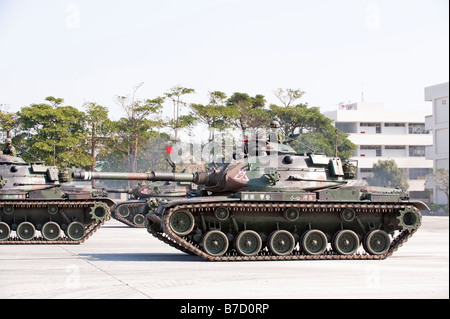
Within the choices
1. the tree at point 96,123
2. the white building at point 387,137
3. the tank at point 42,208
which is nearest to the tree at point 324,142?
the tree at point 96,123

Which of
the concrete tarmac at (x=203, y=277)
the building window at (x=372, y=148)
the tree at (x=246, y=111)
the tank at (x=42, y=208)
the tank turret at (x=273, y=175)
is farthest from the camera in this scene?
the building window at (x=372, y=148)

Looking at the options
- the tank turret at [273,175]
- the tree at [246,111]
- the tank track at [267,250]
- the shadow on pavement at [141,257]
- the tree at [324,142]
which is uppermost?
the tree at [246,111]

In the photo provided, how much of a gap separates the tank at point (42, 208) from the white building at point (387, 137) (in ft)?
247

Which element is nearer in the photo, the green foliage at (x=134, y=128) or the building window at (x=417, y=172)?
the green foliage at (x=134, y=128)

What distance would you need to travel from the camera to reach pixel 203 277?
14.6 m

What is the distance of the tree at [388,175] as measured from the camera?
86.6m

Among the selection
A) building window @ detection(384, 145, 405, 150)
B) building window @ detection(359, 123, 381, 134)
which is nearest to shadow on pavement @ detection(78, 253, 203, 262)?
building window @ detection(359, 123, 381, 134)

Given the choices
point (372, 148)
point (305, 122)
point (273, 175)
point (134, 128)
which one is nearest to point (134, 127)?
point (134, 128)

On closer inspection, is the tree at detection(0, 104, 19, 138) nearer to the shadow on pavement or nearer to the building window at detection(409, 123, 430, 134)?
the shadow on pavement

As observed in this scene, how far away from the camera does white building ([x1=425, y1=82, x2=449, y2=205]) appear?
70.3 meters

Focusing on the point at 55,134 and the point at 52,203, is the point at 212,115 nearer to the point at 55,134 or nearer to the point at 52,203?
the point at 55,134

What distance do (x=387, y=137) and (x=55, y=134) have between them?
6087cm

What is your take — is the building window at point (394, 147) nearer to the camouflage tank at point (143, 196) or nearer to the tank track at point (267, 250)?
the camouflage tank at point (143, 196)

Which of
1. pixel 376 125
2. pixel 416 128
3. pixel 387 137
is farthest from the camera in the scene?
pixel 416 128
